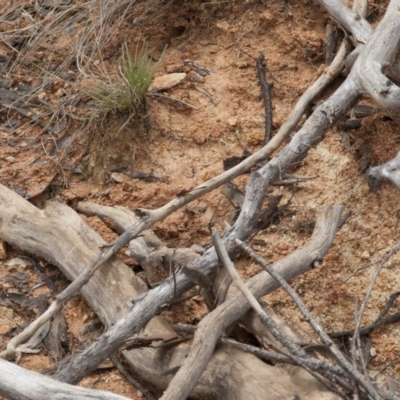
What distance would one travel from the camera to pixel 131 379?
3154 millimetres

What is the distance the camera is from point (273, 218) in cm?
359

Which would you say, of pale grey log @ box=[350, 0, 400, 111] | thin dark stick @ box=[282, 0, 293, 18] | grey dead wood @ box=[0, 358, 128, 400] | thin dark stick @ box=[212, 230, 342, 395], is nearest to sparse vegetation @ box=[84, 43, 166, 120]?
thin dark stick @ box=[282, 0, 293, 18]

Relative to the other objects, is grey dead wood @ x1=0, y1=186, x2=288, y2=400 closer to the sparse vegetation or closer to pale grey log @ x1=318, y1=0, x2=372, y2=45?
the sparse vegetation

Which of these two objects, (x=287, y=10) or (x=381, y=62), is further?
(x=287, y=10)

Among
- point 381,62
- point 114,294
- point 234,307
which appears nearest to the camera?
point 234,307

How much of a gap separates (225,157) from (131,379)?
3.96ft

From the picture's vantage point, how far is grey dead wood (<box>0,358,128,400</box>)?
2467 mm

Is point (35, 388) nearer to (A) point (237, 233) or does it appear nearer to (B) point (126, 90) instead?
(A) point (237, 233)

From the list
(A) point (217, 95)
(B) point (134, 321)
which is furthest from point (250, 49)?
(B) point (134, 321)

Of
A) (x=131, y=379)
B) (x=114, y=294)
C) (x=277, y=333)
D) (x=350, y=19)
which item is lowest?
(x=131, y=379)

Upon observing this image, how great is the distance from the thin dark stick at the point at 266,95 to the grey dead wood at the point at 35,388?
1.71 meters

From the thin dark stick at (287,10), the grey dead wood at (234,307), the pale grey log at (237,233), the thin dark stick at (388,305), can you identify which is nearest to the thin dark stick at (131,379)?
the pale grey log at (237,233)

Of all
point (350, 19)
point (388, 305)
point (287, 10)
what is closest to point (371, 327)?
point (388, 305)

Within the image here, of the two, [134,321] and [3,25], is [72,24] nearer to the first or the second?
[3,25]
